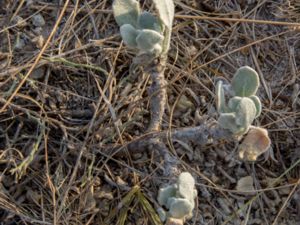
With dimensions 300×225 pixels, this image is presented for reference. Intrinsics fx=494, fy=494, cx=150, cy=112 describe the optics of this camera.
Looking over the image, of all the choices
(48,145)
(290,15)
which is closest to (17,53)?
(48,145)

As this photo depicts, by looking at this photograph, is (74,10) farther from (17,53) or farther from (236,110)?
(236,110)

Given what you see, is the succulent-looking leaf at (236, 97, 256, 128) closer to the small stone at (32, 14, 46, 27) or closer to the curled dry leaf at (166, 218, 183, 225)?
the curled dry leaf at (166, 218, 183, 225)

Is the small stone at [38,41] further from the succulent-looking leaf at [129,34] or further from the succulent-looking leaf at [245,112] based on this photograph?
the succulent-looking leaf at [245,112]

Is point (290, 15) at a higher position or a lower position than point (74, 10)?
lower

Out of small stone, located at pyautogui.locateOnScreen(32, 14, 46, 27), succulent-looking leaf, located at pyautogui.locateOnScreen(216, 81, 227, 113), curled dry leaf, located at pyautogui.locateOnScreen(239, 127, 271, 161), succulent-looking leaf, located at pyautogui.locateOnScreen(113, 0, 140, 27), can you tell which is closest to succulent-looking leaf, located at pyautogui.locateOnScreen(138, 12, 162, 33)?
succulent-looking leaf, located at pyautogui.locateOnScreen(113, 0, 140, 27)

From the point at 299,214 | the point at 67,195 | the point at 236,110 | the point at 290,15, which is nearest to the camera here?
the point at 236,110

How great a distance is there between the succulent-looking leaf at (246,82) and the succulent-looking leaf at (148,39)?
9.3 inches

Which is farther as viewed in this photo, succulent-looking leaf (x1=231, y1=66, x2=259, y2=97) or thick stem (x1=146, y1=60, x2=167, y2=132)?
thick stem (x1=146, y1=60, x2=167, y2=132)

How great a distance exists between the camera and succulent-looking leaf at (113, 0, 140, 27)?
1328 mm

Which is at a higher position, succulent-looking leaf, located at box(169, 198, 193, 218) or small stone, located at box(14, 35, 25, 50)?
small stone, located at box(14, 35, 25, 50)

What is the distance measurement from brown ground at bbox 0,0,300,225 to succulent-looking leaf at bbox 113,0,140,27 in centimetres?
31

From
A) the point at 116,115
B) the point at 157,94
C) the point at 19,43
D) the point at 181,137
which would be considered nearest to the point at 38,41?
the point at 19,43

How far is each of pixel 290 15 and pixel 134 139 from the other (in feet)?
2.69

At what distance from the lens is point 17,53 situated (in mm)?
1724
